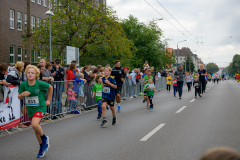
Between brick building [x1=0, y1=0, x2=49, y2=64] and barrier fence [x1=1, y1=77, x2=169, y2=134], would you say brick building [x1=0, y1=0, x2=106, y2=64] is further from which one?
barrier fence [x1=1, y1=77, x2=169, y2=134]

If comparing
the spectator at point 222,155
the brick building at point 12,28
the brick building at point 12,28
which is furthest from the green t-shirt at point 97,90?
the brick building at point 12,28

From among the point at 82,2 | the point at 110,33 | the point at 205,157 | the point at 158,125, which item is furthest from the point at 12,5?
the point at 205,157

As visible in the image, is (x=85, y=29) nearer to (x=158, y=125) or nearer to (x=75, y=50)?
(x=75, y=50)

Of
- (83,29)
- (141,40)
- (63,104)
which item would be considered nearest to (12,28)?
(83,29)

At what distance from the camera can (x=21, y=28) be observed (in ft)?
127

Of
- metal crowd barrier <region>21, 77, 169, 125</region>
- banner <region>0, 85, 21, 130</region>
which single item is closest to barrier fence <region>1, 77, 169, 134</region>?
metal crowd barrier <region>21, 77, 169, 125</region>

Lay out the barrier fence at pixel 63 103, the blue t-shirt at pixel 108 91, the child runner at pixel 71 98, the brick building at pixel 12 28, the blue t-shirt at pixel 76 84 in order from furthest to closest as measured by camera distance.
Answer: the brick building at pixel 12 28 → the blue t-shirt at pixel 76 84 → the child runner at pixel 71 98 → the barrier fence at pixel 63 103 → the blue t-shirt at pixel 108 91

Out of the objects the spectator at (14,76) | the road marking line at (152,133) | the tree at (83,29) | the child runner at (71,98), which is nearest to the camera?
the road marking line at (152,133)

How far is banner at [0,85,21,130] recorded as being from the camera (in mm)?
8906

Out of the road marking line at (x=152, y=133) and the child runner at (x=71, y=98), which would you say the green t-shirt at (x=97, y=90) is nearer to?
the child runner at (x=71, y=98)

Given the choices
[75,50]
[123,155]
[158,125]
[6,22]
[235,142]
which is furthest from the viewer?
[6,22]

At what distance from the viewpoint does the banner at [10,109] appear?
29.2 feet

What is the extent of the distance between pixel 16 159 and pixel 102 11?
27539 mm

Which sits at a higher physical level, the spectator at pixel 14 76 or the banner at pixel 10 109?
the spectator at pixel 14 76
